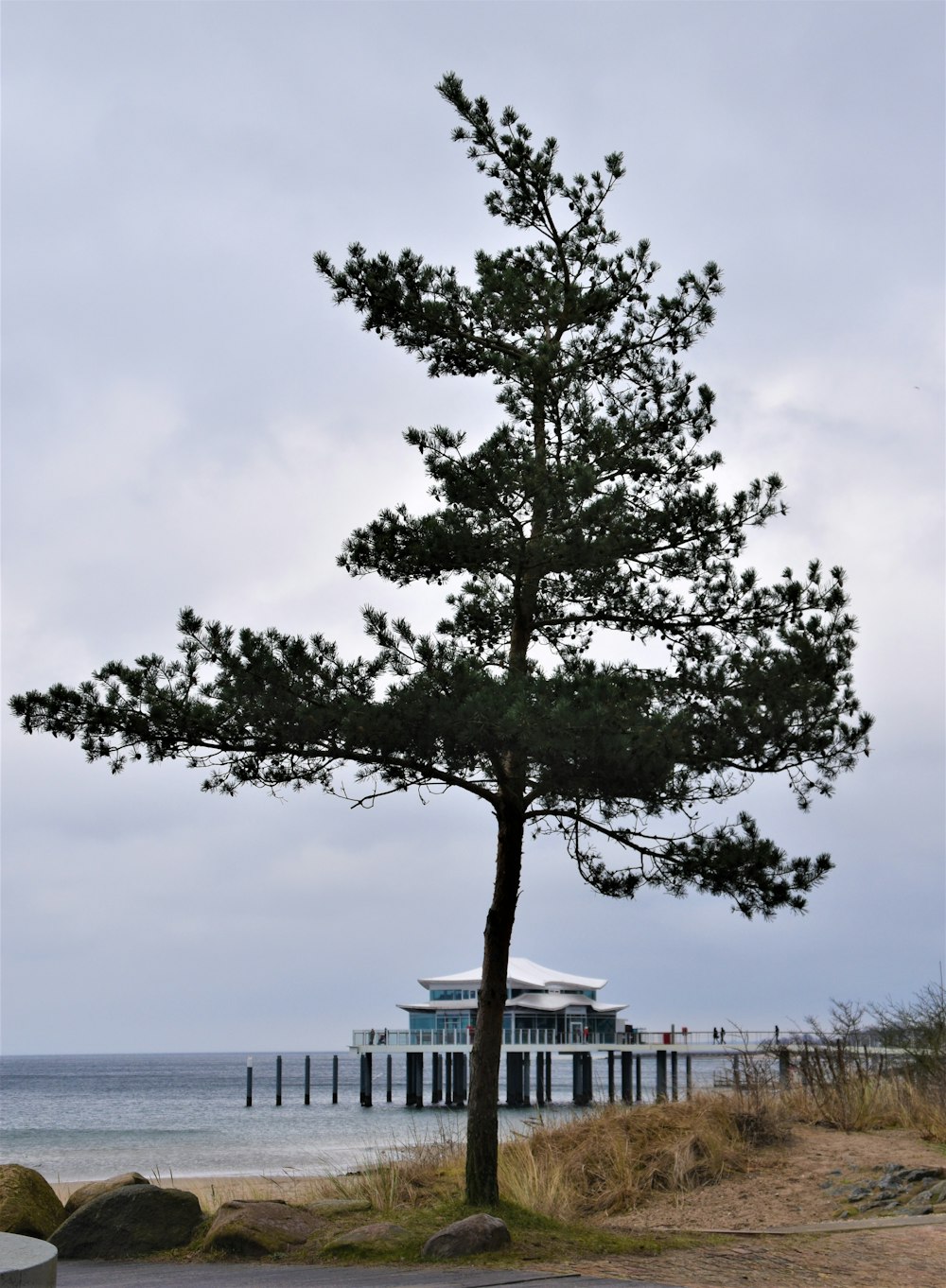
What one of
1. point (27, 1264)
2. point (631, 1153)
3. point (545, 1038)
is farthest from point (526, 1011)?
point (27, 1264)

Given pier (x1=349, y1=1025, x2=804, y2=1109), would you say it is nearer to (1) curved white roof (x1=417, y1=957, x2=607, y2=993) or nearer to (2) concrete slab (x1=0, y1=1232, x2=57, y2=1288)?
(1) curved white roof (x1=417, y1=957, x2=607, y2=993)

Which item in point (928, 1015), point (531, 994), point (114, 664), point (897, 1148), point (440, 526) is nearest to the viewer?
point (114, 664)

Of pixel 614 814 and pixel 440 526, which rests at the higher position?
pixel 440 526

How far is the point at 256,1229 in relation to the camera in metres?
10.1

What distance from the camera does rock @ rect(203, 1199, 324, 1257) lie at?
32.9ft

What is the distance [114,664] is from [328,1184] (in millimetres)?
6365

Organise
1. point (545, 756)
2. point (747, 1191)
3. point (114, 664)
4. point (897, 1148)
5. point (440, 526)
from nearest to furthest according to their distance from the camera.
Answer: point (545, 756) → point (114, 664) → point (440, 526) → point (747, 1191) → point (897, 1148)

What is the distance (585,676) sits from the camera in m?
10.5

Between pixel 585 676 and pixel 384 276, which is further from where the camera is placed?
pixel 384 276

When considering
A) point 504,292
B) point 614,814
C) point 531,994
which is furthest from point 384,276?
point 531,994

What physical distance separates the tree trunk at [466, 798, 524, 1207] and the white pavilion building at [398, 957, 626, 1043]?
40.6 m

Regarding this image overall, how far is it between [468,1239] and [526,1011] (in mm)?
45329

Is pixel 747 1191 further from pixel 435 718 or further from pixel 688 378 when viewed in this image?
pixel 688 378

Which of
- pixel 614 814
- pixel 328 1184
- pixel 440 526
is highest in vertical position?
pixel 440 526
